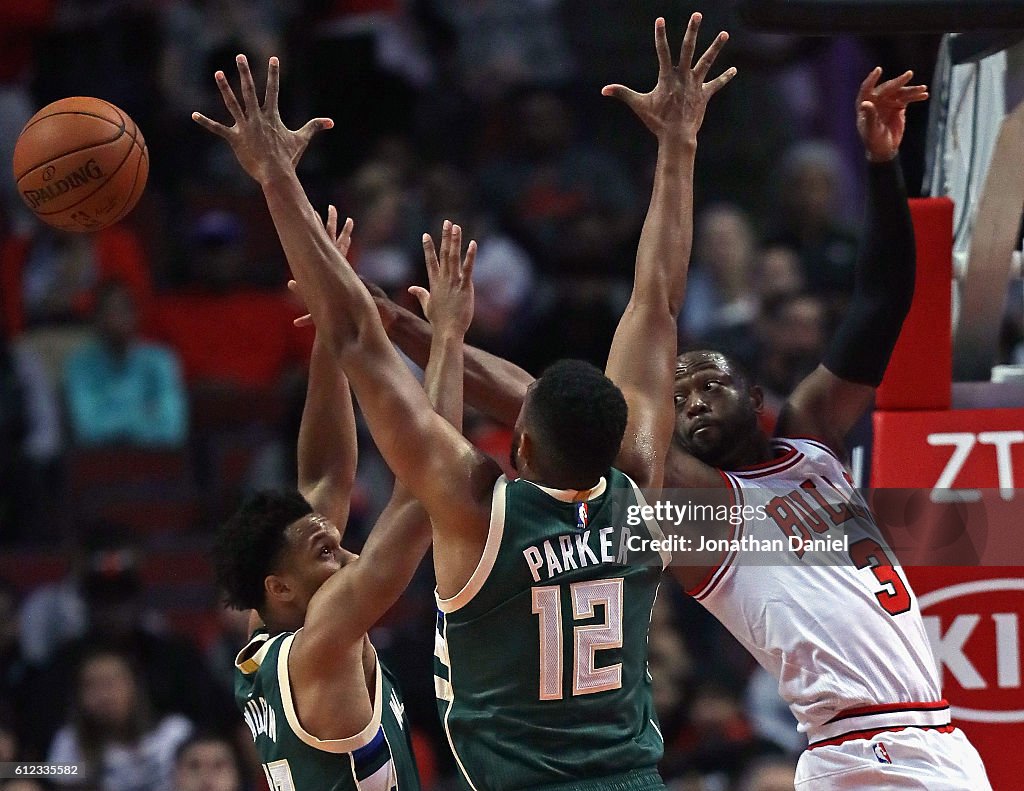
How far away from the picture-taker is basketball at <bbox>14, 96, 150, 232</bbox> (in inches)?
194

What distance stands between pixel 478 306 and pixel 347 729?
5.91 m

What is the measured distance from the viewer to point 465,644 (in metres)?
4.00

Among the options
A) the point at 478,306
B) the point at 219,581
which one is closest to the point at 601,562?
the point at 219,581

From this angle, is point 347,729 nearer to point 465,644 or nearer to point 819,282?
point 465,644

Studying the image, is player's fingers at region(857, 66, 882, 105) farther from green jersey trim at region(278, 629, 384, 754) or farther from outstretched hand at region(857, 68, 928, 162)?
green jersey trim at region(278, 629, 384, 754)

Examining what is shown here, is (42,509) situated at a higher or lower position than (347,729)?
lower

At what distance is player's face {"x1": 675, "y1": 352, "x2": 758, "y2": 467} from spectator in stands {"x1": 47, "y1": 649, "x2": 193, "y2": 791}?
3.69 m

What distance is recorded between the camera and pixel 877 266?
15.9 feet

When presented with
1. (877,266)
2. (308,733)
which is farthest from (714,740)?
(308,733)

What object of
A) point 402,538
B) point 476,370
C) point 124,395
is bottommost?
point 124,395

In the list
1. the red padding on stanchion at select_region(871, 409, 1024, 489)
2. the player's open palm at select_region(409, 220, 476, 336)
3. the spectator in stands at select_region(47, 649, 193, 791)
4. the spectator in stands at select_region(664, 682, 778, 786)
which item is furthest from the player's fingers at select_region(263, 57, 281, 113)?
the spectator in stands at select_region(664, 682, 778, 786)

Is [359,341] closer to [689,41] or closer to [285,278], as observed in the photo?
[689,41]

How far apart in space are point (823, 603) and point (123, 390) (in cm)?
585

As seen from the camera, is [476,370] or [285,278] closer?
[476,370]
